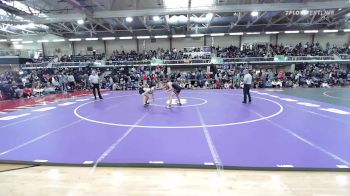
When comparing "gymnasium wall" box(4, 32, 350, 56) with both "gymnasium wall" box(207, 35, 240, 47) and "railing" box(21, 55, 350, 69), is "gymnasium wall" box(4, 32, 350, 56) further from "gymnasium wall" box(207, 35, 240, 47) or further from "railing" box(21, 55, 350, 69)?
"railing" box(21, 55, 350, 69)

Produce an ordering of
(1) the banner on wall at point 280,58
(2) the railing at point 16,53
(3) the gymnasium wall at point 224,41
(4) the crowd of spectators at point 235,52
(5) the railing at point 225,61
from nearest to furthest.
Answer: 1. (5) the railing at point 225,61
2. (1) the banner on wall at point 280,58
3. (4) the crowd of spectators at point 235,52
4. (2) the railing at point 16,53
5. (3) the gymnasium wall at point 224,41

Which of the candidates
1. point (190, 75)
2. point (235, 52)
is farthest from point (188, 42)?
point (190, 75)

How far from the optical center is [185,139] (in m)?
5.20

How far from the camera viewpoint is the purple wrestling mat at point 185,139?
13.2 feet

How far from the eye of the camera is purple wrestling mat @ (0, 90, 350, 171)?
4.02 meters

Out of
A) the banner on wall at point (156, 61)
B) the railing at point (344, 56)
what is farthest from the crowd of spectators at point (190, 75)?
the railing at point (344, 56)

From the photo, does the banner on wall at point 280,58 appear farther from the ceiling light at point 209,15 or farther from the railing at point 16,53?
the railing at point 16,53

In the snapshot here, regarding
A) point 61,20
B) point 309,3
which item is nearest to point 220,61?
point 309,3

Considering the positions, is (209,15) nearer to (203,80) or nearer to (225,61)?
(225,61)

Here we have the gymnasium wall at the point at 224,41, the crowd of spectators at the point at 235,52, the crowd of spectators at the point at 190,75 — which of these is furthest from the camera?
the gymnasium wall at the point at 224,41

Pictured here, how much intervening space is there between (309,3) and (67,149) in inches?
756

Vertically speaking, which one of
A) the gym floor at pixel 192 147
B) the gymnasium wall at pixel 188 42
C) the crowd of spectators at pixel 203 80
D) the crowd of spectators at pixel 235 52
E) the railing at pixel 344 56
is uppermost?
the gymnasium wall at pixel 188 42

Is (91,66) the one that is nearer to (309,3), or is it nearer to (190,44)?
(190,44)

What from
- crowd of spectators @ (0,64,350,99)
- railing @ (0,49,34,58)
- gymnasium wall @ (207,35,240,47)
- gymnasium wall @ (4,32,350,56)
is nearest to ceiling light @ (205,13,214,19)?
crowd of spectators @ (0,64,350,99)
